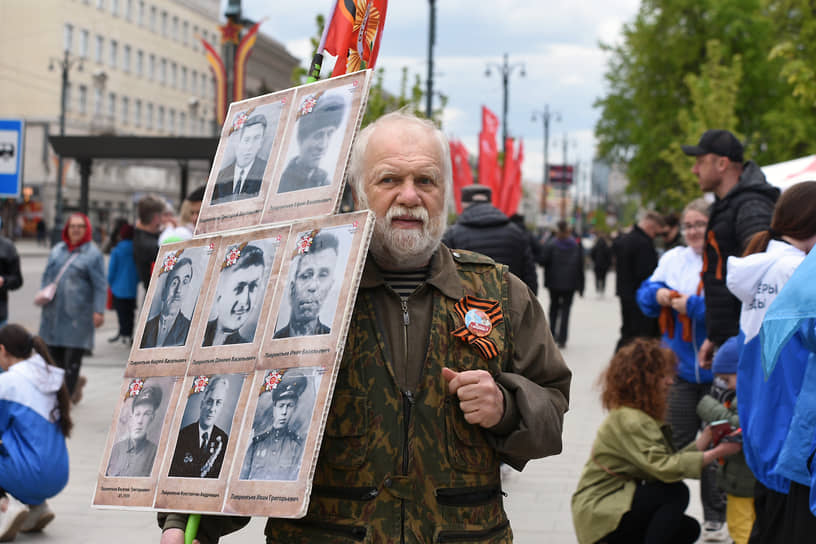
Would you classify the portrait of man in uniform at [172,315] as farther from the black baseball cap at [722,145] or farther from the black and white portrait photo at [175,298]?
the black baseball cap at [722,145]

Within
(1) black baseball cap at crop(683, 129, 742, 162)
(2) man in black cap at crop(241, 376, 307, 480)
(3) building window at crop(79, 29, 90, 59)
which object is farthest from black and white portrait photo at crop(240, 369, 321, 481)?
(3) building window at crop(79, 29, 90, 59)

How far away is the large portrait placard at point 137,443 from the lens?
2.62m

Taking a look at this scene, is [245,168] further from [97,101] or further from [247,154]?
[97,101]

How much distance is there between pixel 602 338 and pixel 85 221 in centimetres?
1086

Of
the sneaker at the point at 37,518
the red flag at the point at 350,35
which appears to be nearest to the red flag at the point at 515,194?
the sneaker at the point at 37,518

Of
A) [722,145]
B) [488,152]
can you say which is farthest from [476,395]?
[488,152]

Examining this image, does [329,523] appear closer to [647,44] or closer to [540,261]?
[540,261]

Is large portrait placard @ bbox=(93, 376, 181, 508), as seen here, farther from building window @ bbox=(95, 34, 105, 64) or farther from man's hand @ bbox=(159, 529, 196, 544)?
building window @ bbox=(95, 34, 105, 64)

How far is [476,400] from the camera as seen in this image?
2.65 metres

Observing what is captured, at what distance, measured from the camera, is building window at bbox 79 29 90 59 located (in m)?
68.6

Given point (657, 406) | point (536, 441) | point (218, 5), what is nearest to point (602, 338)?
point (657, 406)

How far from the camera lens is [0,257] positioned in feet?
30.7

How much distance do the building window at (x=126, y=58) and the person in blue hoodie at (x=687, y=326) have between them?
72019 mm

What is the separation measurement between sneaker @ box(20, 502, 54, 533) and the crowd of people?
0.5 inches
